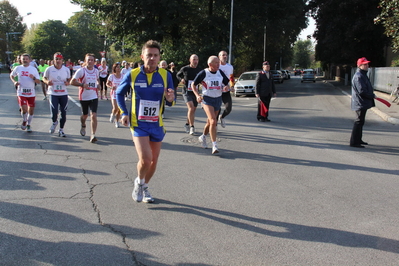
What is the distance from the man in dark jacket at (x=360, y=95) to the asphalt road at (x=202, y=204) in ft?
1.10

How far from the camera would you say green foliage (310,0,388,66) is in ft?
106

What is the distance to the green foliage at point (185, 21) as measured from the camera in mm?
28953

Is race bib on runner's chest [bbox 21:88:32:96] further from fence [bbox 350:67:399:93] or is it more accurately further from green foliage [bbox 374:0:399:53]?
fence [bbox 350:67:399:93]

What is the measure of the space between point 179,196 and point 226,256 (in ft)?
5.95

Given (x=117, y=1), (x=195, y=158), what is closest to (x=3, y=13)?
(x=117, y=1)

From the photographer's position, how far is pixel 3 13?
345ft

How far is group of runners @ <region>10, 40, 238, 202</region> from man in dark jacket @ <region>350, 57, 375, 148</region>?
2785 mm

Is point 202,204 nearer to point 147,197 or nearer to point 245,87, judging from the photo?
point 147,197

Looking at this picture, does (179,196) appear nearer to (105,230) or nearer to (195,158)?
(105,230)

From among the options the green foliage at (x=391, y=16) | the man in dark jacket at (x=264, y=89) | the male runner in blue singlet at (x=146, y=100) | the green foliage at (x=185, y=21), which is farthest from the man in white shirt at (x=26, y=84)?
the green foliage at (x=185, y=21)

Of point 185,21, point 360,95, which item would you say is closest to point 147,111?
point 360,95

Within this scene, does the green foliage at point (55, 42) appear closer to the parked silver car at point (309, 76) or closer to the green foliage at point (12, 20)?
the green foliage at point (12, 20)

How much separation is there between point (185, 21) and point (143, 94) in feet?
92.1

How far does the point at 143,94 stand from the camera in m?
4.84
